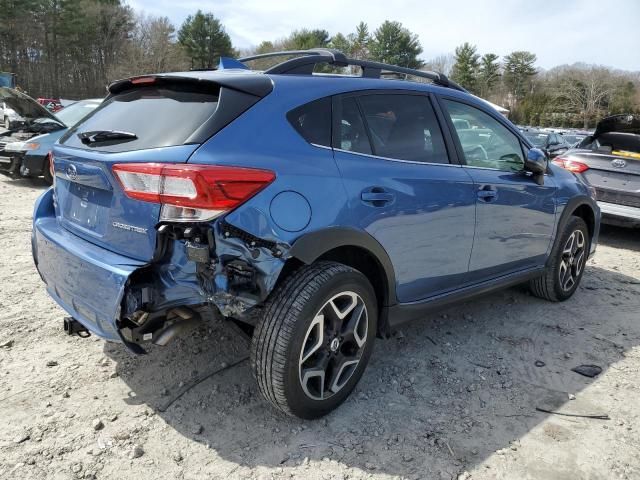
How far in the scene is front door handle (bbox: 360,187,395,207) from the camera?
2.60m

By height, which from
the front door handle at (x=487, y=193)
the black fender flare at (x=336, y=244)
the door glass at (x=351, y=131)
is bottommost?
the black fender flare at (x=336, y=244)

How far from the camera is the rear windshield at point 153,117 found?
92.0 inches

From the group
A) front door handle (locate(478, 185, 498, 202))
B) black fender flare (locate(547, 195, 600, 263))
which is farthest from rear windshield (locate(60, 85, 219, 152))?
black fender flare (locate(547, 195, 600, 263))

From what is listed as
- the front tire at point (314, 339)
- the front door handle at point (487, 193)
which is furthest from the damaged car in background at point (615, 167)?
the front tire at point (314, 339)

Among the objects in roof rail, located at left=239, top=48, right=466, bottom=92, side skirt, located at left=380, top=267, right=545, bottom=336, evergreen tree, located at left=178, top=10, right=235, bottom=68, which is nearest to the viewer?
roof rail, located at left=239, top=48, right=466, bottom=92

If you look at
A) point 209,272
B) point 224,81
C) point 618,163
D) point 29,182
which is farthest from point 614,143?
point 29,182

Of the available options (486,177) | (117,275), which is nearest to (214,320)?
(117,275)

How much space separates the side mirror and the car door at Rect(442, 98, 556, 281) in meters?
0.04

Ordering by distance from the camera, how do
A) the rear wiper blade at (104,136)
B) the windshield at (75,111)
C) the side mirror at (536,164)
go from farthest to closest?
1. the windshield at (75,111)
2. the side mirror at (536,164)
3. the rear wiper blade at (104,136)

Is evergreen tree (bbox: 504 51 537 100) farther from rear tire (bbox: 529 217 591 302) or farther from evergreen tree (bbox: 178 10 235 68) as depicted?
rear tire (bbox: 529 217 591 302)

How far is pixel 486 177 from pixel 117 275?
2378 millimetres

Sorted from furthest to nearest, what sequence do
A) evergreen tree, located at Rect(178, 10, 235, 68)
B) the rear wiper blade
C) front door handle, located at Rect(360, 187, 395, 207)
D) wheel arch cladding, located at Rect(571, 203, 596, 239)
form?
evergreen tree, located at Rect(178, 10, 235, 68)
wheel arch cladding, located at Rect(571, 203, 596, 239)
front door handle, located at Rect(360, 187, 395, 207)
the rear wiper blade

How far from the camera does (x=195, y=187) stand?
6.97 ft

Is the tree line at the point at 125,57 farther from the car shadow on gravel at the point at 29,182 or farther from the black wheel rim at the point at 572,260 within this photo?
the black wheel rim at the point at 572,260
